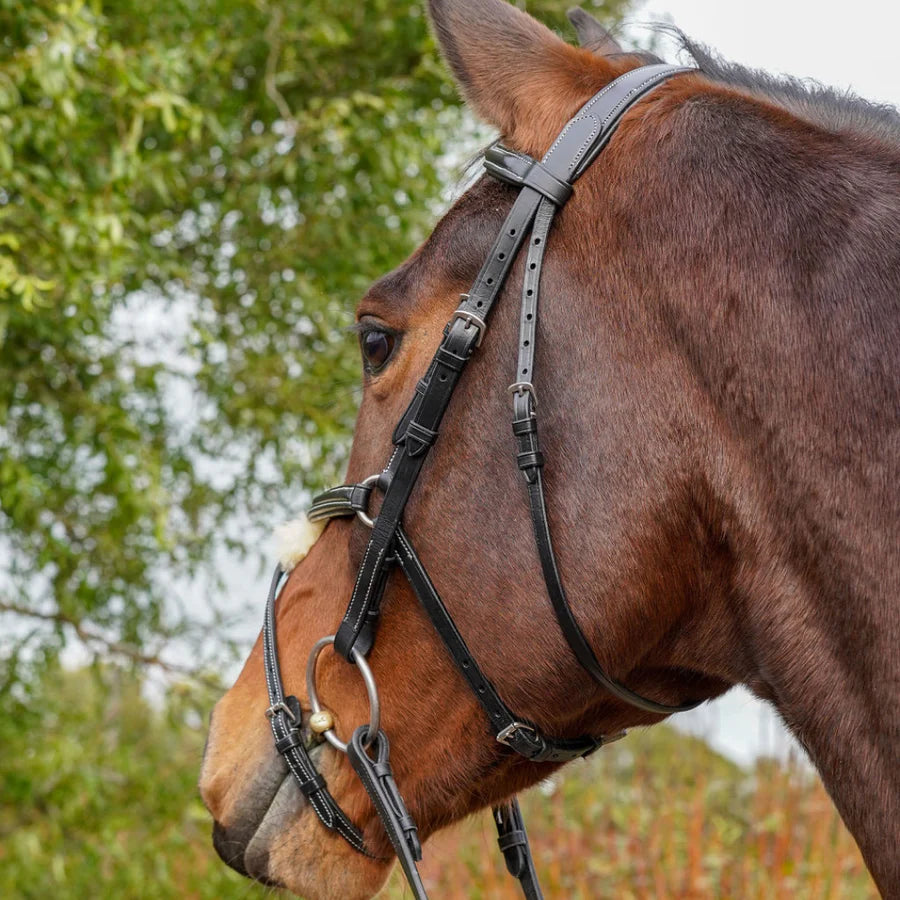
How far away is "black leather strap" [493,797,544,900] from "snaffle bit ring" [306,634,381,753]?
0.39 m

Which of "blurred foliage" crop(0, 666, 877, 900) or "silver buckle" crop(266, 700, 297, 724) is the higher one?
"silver buckle" crop(266, 700, 297, 724)

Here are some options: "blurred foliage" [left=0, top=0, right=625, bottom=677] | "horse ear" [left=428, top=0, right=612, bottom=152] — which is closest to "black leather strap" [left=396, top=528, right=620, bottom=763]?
"horse ear" [left=428, top=0, right=612, bottom=152]

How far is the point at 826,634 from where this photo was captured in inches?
59.7

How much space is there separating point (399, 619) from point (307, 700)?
0.24m

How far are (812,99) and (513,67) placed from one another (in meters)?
0.49

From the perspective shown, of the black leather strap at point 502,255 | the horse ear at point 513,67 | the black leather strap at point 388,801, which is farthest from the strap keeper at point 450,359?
the black leather strap at point 388,801

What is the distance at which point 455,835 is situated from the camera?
3986 mm

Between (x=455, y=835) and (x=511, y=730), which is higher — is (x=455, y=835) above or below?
below

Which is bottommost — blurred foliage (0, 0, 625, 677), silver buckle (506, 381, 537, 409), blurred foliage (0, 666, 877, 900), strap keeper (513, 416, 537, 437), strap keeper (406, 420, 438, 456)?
blurred foliage (0, 666, 877, 900)

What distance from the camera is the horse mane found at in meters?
1.64

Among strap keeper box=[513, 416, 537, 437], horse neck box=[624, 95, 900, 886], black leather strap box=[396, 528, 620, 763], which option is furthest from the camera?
black leather strap box=[396, 528, 620, 763]

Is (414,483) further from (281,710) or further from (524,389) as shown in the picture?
(281,710)

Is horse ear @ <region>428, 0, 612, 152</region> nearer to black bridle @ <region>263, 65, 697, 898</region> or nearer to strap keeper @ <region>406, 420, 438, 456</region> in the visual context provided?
black bridle @ <region>263, 65, 697, 898</region>

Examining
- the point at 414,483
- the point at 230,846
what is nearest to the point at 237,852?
the point at 230,846
